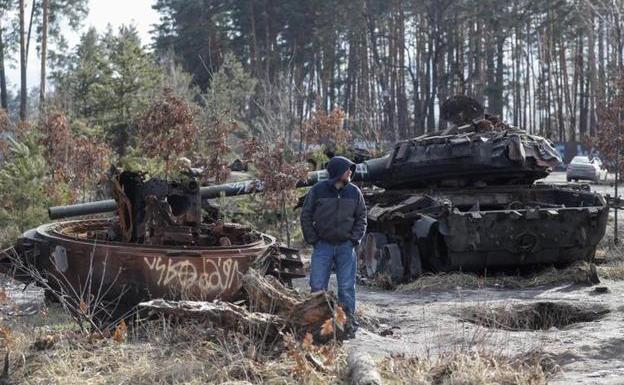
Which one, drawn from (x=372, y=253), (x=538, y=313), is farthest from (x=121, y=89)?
(x=538, y=313)

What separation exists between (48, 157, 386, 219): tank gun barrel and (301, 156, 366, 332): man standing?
419 cm

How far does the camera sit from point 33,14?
4272cm

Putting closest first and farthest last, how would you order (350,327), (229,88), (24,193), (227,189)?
(350,327), (227,189), (24,193), (229,88)

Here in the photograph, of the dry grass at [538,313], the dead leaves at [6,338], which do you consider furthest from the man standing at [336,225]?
the dead leaves at [6,338]

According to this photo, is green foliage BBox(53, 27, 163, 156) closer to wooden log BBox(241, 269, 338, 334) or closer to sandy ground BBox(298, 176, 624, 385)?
sandy ground BBox(298, 176, 624, 385)

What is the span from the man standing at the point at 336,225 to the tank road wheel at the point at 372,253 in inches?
180

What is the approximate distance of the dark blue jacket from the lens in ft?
27.3

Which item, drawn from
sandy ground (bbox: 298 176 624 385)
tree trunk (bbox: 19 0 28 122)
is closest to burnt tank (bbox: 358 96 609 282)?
sandy ground (bbox: 298 176 624 385)

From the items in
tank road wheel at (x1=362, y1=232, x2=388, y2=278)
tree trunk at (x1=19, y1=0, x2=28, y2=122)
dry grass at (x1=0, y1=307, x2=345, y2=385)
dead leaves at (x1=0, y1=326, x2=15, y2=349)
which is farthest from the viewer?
tree trunk at (x1=19, y1=0, x2=28, y2=122)

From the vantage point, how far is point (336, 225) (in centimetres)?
830

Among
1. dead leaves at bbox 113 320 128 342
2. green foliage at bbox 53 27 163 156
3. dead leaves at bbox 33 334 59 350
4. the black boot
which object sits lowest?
the black boot

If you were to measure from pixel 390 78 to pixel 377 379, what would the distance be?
43649 mm

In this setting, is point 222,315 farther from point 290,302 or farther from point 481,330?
point 481,330

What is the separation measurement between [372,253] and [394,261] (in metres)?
0.72
